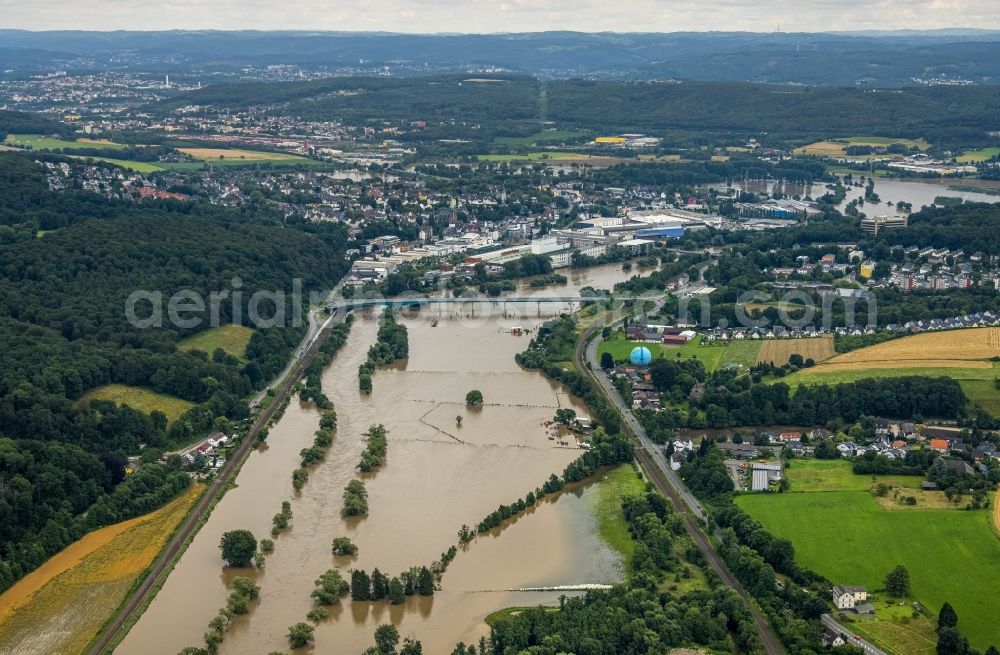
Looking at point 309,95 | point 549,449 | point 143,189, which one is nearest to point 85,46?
point 309,95

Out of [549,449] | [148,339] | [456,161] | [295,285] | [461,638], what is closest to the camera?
[461,638]

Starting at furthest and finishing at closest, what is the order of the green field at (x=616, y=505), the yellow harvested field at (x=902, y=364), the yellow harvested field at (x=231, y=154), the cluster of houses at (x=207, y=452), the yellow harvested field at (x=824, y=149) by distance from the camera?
the yellow harvested field at (x=824, y=149) < the yellow harvested field at (x=231, y=154) < the yellow harvested field at (x=902, y=364) < the cluster of houses at (x=207, y=452) < the green field at (x=616, y=505)

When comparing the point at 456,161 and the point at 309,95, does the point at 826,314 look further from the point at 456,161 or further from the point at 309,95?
the point at 309,95

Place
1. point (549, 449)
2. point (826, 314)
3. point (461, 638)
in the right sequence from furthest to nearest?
1. point (826, 314)
2. point (549, 449)
3. point (461, 638)

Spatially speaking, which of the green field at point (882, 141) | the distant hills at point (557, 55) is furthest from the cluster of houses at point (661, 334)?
the distant hills at point (557, 55)

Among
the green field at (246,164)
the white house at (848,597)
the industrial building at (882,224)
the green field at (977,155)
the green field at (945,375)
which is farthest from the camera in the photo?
the green field at (977,155)

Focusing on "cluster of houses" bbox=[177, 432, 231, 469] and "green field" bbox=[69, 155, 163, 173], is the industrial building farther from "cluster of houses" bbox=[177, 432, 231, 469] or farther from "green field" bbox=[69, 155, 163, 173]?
"green field" bbox=[69, 155, 163, 173]

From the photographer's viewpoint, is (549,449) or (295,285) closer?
(549,449)

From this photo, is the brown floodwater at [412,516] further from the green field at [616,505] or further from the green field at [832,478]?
the green field at [832,478]
